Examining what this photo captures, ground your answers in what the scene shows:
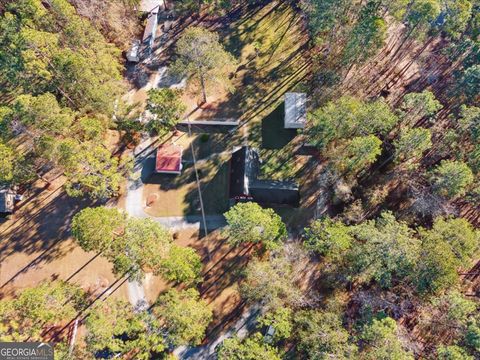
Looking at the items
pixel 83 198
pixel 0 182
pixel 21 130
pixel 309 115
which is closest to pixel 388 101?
pixel 309 115

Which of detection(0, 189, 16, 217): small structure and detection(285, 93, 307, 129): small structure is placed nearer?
detection(0, 189, 16, 217): small structure

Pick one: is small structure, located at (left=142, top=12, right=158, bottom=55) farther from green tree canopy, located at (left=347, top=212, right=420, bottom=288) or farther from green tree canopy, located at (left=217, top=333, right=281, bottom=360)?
green tree canopy, located at (left=217, top=333, right=281, bottom=360)

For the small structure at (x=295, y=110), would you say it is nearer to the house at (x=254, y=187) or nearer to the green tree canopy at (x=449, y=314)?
the house at (x=254, y=187)

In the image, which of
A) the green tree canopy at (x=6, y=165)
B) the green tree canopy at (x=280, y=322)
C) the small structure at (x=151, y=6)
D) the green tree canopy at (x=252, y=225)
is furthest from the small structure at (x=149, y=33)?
the green tree canopy at (x=280, y=322)

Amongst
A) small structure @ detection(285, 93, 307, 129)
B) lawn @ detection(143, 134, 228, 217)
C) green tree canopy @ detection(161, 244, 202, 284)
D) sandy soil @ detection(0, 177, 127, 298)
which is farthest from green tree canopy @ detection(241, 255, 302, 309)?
small structure @ detection(285, 93, 307, 129)

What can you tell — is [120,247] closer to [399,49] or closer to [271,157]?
[271,157]

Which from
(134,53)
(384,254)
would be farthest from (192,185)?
(384,254)
